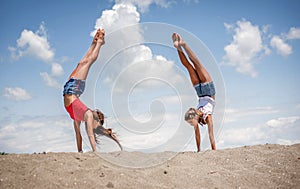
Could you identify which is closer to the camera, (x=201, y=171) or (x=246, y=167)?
(x=201, y=171)

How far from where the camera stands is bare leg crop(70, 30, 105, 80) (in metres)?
8.40

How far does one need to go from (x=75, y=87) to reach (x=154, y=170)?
2990 millimetres

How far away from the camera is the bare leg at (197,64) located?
344 inches

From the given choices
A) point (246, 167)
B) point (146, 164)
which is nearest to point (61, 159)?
point (146, 164)

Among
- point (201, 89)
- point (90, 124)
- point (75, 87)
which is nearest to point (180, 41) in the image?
point (201, 89)

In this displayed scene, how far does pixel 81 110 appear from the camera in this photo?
27.0 ft

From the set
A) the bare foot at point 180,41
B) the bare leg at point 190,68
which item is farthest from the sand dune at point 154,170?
the bare foot at point 180,41

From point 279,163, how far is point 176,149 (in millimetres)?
2795

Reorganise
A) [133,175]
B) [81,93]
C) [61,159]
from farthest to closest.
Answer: [81,93] → [61,159] → [133,175]

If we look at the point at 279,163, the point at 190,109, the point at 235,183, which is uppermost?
the point at 190,109

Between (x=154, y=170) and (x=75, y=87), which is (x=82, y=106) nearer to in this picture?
(x=75, y=87)

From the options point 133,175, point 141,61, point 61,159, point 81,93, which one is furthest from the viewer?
point 81,93

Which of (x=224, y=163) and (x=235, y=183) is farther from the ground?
(x=224, y=163)

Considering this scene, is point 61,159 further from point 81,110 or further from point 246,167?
point 246,167
